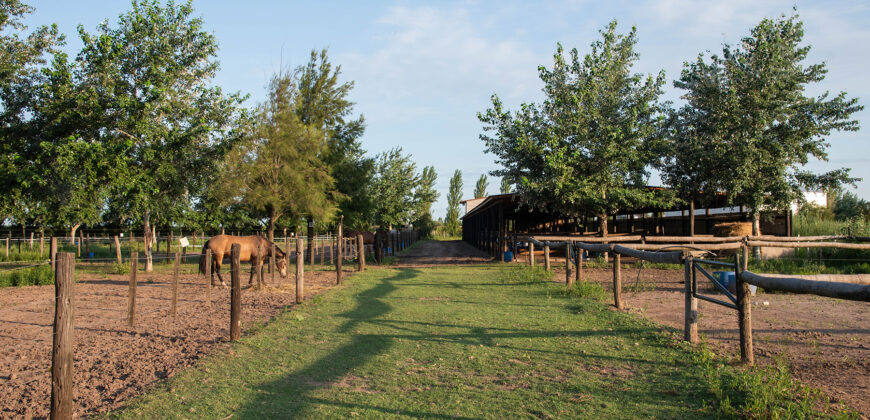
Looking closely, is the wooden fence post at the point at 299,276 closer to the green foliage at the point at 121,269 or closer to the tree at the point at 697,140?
the green foliage at the point at 121,269

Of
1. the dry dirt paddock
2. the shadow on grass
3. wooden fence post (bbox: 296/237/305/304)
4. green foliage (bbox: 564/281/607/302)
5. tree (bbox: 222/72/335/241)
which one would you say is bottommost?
the shadow on grass

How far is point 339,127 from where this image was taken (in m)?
21.3

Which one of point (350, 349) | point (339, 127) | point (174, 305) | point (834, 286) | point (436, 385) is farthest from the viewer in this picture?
point (339, 127)

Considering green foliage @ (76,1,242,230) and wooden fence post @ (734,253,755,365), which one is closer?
wooden fence post @ (734,253,755,365)

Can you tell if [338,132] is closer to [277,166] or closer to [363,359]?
[277,166]

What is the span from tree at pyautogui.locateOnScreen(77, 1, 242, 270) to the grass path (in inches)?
399

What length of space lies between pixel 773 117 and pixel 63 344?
1975 cm

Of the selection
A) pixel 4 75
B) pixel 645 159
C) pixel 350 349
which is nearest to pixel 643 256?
pixel 350 349

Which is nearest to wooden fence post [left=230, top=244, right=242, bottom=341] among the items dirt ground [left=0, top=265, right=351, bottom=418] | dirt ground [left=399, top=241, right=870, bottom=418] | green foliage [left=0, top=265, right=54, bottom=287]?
dirt ground [left=0, top=265, right=351, bottom=418]

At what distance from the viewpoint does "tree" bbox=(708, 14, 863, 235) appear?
54.5 feet

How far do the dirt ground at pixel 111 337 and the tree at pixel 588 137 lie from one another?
8.80 meters

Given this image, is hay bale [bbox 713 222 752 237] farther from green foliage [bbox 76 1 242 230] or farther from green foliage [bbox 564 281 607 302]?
green foliage [bbox 76 1 242 230]

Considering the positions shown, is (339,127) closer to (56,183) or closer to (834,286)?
(56,183)

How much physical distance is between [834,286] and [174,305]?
29.2ft
